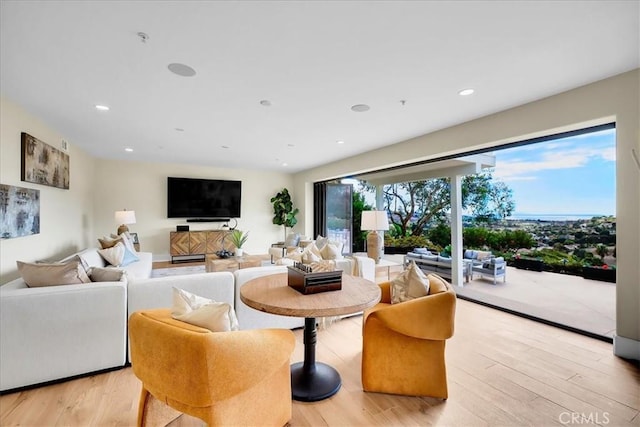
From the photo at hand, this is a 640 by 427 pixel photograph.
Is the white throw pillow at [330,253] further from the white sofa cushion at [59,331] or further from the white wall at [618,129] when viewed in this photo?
the white wall at [618,129]

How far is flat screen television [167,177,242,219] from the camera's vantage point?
6980 millimetres

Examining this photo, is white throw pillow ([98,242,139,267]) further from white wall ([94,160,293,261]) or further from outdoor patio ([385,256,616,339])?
outdoor patio ([385,256,616,339])

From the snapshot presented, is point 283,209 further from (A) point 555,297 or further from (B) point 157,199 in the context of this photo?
(A) point 555,297

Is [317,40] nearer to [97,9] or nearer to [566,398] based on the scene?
[97,9]

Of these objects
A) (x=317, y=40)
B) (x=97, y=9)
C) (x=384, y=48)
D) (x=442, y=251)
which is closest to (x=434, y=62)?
(x=384, y=48)

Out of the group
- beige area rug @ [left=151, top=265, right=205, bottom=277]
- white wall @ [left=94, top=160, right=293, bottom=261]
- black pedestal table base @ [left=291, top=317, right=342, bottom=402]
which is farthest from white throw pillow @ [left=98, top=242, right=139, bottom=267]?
black pedestal table base @ [left=291, top=317, right=342, bottom=402]

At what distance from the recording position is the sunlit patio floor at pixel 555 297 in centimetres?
323

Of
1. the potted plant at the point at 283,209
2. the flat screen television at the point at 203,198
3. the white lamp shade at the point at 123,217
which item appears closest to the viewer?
the white lamp shade at the point at 123,217

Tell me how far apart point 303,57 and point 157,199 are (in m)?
6.31

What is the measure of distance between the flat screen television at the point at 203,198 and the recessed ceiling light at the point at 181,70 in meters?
5.16

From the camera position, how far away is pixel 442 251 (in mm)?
6230

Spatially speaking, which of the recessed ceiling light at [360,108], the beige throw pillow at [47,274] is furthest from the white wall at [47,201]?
the recessed ceiling light at [360,108]

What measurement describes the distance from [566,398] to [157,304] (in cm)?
312

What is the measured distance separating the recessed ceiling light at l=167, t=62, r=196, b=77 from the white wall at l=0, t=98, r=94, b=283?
6.80ft
